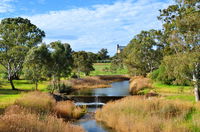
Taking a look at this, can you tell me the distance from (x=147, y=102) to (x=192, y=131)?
16.3 feet

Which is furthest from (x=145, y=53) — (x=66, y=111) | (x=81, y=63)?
(x=66, y=111)

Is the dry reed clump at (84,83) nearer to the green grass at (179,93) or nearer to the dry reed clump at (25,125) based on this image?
the green grass at (179,93)

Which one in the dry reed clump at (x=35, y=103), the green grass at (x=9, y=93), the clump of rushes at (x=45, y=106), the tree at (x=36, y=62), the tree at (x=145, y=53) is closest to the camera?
the dry reed clump at (x=35, y=103)

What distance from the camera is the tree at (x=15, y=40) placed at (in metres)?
40.6

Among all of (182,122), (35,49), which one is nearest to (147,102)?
(182,122)

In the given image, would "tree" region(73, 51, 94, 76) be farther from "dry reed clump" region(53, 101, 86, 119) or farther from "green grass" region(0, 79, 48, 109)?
"dry reed clump" region(53, 101, 86, 119)

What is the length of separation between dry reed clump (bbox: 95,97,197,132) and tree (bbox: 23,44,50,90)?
812 inches

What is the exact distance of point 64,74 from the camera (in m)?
45.5

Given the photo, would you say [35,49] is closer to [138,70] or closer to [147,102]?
[147,102]

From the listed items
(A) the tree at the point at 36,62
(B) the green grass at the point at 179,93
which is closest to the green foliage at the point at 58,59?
(A) the tree at the point at 36,62

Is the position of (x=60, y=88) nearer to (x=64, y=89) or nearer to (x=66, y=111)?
(x=64, y=89)

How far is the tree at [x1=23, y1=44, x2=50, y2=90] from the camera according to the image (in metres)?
38.0

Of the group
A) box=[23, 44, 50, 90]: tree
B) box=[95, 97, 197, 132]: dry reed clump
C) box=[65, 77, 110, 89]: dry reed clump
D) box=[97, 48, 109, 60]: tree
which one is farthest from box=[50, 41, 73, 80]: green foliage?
box=[97, 48, 109, 60]: tree

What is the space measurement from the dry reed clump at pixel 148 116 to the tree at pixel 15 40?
25.7m
